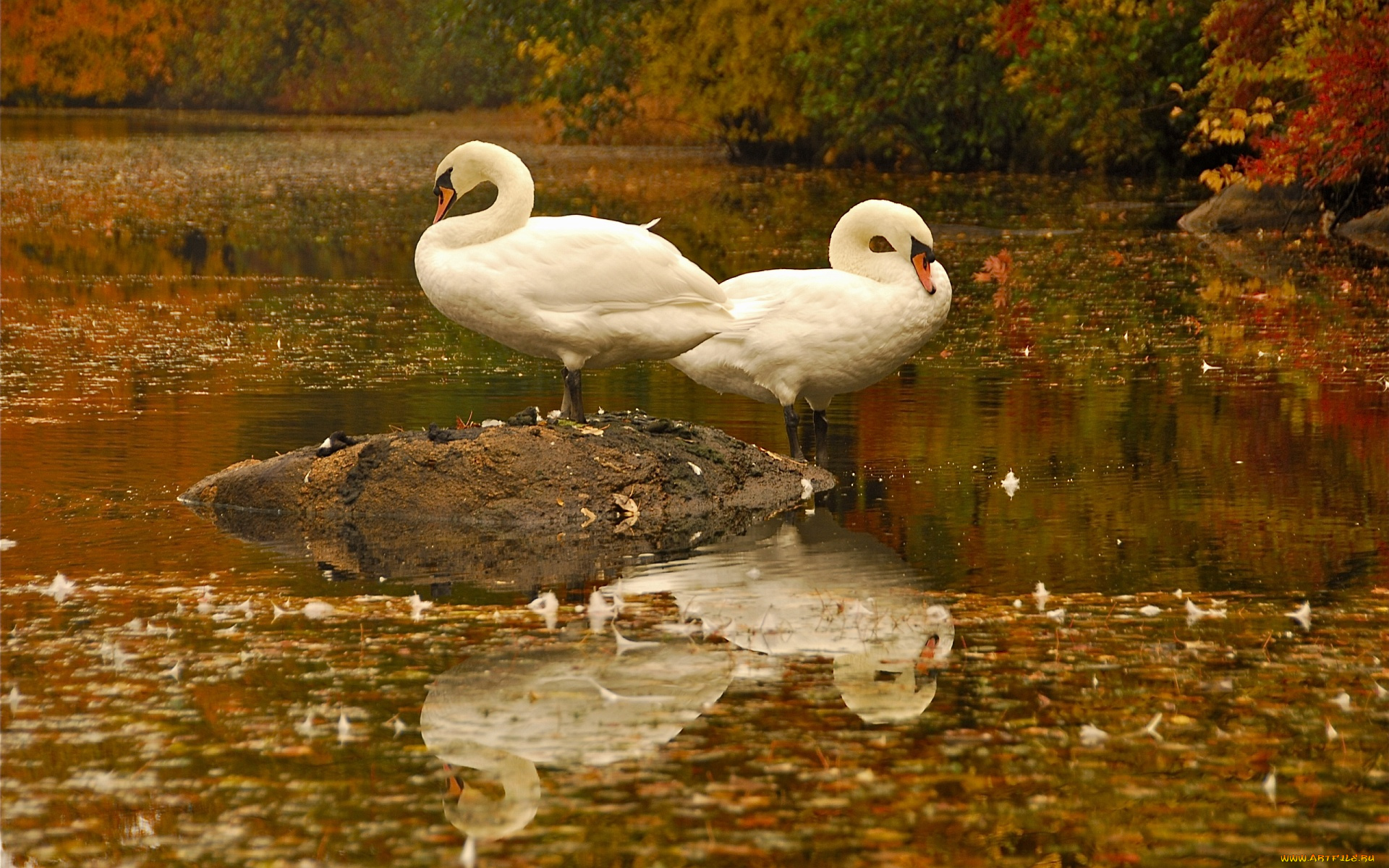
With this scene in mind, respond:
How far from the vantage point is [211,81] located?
8244cm

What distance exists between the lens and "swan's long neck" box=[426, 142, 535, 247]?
9148 mm

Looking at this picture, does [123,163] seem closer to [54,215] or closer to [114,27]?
[54,215]

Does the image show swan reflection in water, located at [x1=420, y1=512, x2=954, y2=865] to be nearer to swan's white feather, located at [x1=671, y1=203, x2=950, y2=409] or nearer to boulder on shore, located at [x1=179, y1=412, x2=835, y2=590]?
boulder on shore, located at [x1=179, y1=412, x2=835, y2=590]

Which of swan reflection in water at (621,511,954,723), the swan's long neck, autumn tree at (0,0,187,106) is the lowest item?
swan reflection in water at (621,511,954,723)

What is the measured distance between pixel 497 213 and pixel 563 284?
1.63 ft

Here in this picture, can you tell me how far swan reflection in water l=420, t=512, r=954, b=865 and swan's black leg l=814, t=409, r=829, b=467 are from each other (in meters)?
1.97

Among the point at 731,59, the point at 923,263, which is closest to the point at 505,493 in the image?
the point at 923,263

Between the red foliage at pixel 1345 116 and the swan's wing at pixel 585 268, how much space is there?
44.6ft

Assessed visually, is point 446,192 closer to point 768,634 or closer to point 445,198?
point 445,198

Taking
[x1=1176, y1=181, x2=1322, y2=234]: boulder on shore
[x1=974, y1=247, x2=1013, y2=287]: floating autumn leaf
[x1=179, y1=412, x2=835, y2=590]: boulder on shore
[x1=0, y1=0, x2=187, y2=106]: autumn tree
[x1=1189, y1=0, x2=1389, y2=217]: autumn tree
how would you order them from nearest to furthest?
[x1=179, y1=412, x2=835, y2=590]: boulder on shore
[x1=974, y1=247, x2=1013, y2=287]: floating autumn leaf
[x1=1189, y1=0, x2=1389, y2=217]: autumn tree
[x1=1176, y1=181, x2=1322, y2=234]: boulder on shore
[x1=0, y1=0, x2=187, y2=106]: autumn tree

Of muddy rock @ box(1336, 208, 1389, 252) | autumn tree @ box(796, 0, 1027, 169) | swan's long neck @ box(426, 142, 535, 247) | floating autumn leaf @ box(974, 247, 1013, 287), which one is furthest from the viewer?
autumn tree @ box(796, 0, 1027, 169)

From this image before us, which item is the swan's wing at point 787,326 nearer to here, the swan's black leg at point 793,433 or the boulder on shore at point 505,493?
the swan's black leg at point 793,433

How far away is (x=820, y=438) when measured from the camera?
10.0 metres

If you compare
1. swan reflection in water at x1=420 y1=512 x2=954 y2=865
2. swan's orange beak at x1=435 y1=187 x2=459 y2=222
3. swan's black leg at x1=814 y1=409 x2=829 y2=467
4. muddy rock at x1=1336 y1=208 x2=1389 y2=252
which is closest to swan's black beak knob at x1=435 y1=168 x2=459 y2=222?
swan's orange beak at x1=435 y1=187 x2=459 y2=222
